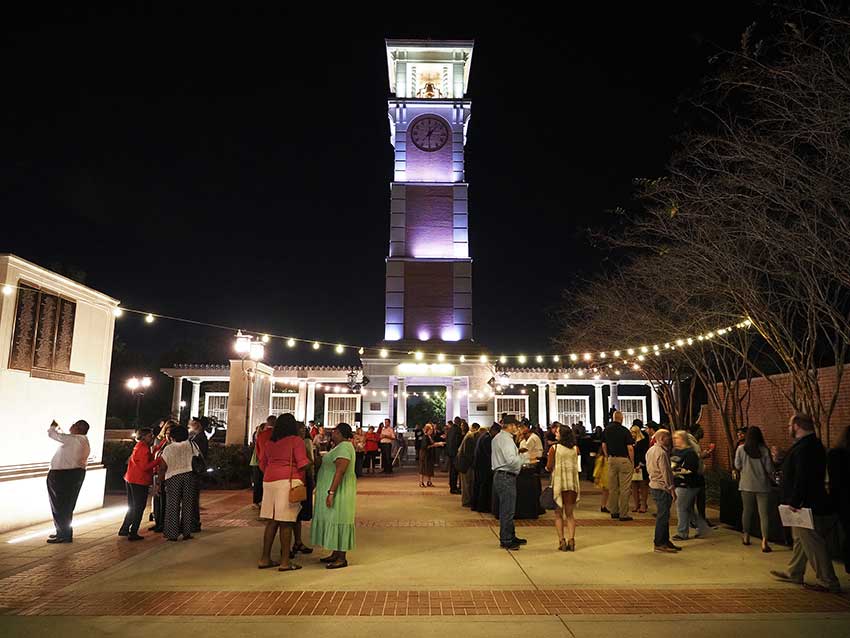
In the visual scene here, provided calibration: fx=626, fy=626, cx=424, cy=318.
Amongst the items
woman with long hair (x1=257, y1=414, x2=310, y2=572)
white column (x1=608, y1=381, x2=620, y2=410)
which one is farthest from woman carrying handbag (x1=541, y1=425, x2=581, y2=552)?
→ white column (x1=608, y1=381, x2=620, y2=410)

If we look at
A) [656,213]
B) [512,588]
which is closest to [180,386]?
[656,213]

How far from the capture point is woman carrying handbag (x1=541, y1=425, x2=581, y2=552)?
803 centimetres

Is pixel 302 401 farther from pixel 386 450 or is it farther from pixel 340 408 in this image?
pixel 386 450

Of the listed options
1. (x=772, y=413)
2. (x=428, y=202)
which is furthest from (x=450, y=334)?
(x=772, y=413)

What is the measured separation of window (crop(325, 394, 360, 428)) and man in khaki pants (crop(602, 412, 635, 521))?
65.3 feet

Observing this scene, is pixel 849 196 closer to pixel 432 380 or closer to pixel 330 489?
pixel 330 489

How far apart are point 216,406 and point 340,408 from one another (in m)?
5.96

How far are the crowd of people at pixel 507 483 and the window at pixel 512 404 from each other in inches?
683

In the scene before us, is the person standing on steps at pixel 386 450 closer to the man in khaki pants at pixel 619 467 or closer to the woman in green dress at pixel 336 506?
the man in khaki pants at pixel 619 467

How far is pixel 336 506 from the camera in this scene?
6.97m

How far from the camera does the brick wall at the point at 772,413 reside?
13.0m

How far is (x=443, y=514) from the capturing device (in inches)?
443

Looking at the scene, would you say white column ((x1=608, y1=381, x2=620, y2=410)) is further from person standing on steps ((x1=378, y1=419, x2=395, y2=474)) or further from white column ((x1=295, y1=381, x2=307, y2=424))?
white column ((x1=295, y1=381, x2=307, y2=424))

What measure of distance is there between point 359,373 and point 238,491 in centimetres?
1387
